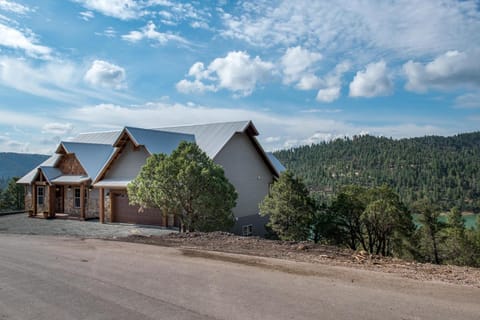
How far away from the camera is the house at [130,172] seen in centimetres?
2297

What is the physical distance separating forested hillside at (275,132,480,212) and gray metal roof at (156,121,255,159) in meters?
73.5

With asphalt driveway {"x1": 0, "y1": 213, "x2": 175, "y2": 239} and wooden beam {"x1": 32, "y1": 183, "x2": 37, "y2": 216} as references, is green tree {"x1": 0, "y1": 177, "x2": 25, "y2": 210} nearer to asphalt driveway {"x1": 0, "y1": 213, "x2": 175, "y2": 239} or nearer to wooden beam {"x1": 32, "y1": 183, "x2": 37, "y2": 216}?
wooden beam {"x1": 32, "y1": 183, "x2": 37, "y2": 216}

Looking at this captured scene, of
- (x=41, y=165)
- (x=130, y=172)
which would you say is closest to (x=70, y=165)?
(x=41, y=165)

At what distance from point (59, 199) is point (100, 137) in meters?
6.29

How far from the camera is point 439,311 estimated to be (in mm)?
5914

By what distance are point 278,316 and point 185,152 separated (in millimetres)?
12336

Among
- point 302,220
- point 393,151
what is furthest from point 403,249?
point 393,151

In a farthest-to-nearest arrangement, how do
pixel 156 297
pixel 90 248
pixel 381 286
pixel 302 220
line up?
pixel 302 220
pixel 90 248
pixel 381 286
pixel 156 297

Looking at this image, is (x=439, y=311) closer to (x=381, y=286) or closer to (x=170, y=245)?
(x=381, y=286)

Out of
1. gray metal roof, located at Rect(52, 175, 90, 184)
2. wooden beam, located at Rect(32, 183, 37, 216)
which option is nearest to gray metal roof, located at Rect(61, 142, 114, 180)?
gray metal roof, located at Rect(52, 175, 90, 184)

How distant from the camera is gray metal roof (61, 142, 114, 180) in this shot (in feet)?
85.4

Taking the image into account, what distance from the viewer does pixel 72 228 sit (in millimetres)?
21484

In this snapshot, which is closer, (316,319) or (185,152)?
(316,319)

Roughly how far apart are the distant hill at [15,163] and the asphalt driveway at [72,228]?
139 metres
